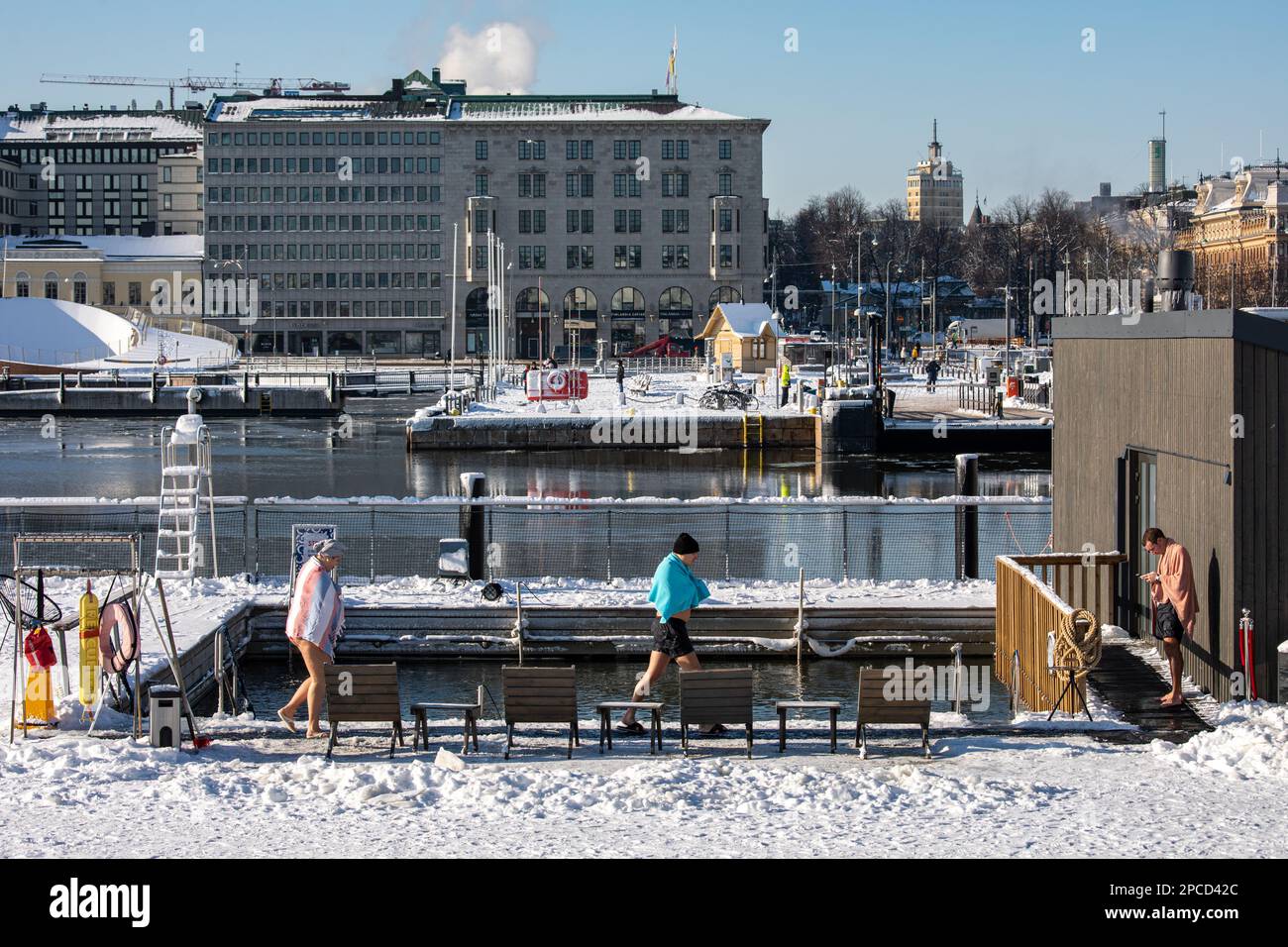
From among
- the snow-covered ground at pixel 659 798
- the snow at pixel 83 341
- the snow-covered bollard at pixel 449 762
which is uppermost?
the snow at pixel 83 341

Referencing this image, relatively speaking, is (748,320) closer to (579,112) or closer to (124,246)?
(579,112)

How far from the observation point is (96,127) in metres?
167

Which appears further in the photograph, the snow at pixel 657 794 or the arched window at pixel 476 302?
the arched window at pixel 476 302

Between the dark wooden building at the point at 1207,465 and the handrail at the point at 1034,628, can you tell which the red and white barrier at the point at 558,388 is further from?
the dark wooden building at the point at 1207,465

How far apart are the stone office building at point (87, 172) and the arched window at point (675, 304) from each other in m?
53.8

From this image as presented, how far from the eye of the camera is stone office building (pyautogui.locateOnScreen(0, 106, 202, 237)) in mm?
163875

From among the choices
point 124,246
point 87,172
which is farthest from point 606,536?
point 87,172

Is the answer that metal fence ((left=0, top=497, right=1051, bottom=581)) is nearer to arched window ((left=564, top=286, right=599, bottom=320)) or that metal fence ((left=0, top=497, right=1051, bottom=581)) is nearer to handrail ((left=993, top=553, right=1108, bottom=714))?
handrail ((left=993, top=553, right=1108, bottom=714))

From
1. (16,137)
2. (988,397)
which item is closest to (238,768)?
(988,397)

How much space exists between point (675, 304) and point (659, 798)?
406 feet

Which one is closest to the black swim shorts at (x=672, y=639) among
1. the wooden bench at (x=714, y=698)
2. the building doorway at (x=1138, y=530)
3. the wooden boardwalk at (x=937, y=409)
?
the wooden bench at (x=714, y=698)

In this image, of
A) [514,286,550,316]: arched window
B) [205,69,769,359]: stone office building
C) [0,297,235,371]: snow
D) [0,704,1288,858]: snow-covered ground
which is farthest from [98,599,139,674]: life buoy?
[514,286,550,316]: arched window

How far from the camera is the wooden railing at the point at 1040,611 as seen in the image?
16.8m
